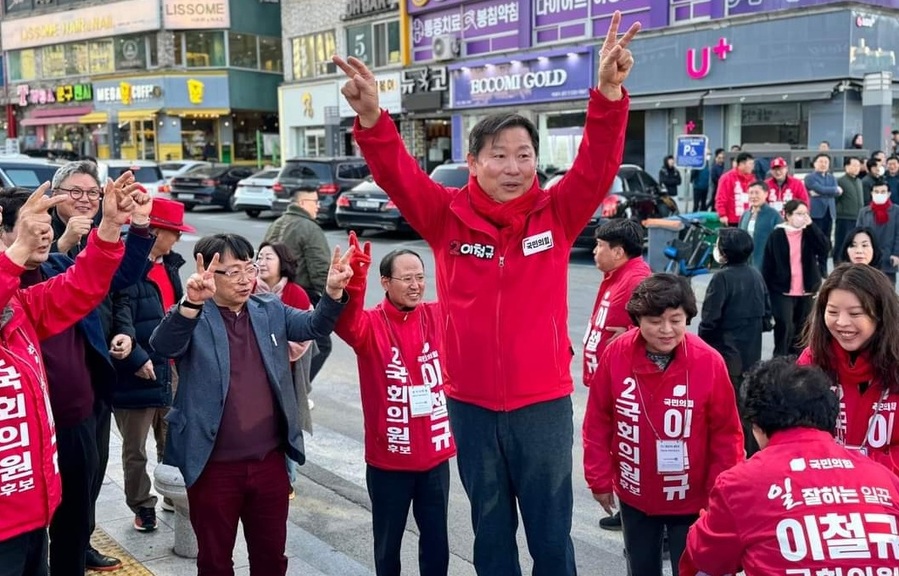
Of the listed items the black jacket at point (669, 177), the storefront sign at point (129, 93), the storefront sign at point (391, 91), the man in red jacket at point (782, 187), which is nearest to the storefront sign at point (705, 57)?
Result: the black jacket at point (669, 177)

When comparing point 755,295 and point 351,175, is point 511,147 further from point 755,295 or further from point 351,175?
point 351,175

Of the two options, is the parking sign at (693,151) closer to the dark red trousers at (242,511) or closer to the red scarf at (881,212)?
the red scarf at (881,212)

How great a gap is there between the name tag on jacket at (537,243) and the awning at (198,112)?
129 feet

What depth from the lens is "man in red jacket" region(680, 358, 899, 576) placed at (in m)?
2.43

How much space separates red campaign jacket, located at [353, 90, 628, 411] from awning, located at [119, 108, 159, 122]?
3982cm

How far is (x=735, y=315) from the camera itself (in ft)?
19.2

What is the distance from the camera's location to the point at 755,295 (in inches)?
233

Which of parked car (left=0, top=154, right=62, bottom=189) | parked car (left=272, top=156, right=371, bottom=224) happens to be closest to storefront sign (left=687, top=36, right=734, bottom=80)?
parked car (left=272, top=156, right=371, bottom=224)

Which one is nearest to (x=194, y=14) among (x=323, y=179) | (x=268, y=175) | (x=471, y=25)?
(x=471, y=25)

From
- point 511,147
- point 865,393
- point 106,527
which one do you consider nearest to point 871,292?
point 865,393

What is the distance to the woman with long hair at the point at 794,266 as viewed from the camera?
8078 millimetres

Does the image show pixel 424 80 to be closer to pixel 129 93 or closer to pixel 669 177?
pixel 669 177

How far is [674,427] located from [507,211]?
48.3 inches

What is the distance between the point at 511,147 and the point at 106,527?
3.46 metres
